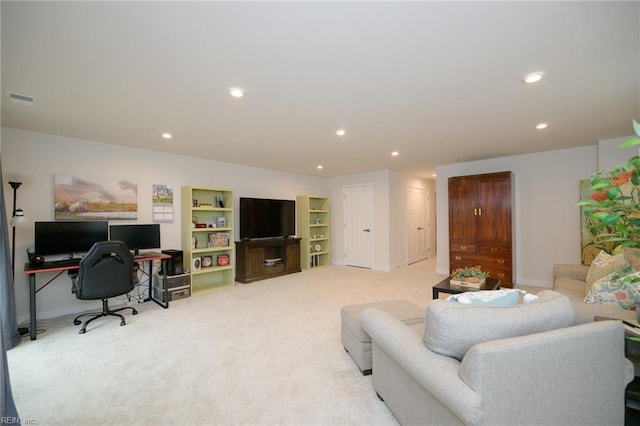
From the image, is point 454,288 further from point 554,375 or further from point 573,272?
point 554,375

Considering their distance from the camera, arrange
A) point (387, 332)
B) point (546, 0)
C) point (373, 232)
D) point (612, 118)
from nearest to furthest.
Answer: point (546, 0) < point (387, 332) < point (612, 118) < point (373, 232)

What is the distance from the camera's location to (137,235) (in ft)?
13.2

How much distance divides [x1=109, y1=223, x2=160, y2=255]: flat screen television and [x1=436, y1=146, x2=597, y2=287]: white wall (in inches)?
236

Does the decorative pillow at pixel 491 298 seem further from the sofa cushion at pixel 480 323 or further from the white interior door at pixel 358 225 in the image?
the white interior door at pixel 358 225

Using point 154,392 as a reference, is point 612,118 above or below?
above

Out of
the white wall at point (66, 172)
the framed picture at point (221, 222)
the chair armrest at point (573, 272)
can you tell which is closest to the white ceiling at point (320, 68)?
the white wall at point (66, 172)

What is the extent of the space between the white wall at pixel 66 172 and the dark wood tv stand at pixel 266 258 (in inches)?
46.2

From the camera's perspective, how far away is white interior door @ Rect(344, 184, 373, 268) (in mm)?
6762

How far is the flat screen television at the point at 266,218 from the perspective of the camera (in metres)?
5.52

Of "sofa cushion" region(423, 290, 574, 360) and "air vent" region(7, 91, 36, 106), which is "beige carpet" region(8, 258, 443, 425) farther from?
"air vent" region(7, 91, 36, 106)

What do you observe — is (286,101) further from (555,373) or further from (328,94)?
(555,373)

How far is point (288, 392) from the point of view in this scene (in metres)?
2.00

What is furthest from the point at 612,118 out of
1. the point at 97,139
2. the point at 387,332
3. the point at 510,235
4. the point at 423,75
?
the point at 97,139

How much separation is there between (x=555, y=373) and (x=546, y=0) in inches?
72.6
